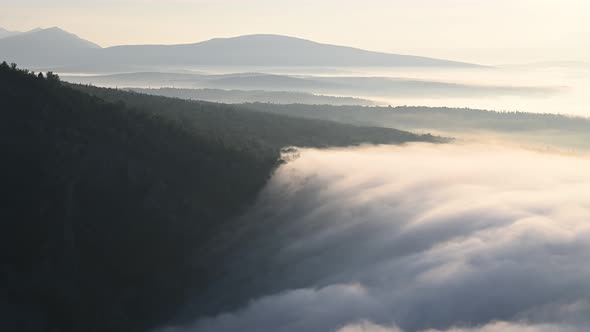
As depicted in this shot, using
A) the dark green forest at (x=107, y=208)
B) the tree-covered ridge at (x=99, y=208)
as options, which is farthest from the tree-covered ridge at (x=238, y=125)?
the tree-covered ridge at (x=99, y=208)

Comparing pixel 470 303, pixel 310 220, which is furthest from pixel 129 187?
pixel 470 303

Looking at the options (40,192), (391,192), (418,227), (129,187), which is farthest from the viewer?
(391,192)

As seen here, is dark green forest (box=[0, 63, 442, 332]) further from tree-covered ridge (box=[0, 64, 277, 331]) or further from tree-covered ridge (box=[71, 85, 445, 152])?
tree-covered ridge (box=[71, 85, 445, 152])

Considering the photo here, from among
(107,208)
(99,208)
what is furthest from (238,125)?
(99,208)

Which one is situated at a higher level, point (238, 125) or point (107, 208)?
point (238, 125)

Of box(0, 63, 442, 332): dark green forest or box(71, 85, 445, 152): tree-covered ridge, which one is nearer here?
box(0, 63, 442, 332): dark green forest

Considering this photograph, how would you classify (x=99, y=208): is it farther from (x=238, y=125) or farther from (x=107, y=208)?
(x=238, y=125)

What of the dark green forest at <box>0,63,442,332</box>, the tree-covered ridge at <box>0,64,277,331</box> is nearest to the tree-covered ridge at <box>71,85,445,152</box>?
the dark green forest at <box>0,63,442,332</box>

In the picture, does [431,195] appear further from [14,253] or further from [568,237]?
[14,253]
